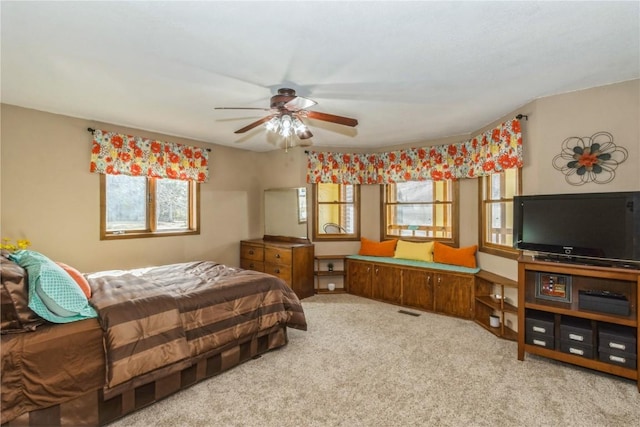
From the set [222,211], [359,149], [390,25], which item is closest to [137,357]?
[390,25]

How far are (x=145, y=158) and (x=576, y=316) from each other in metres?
4.91

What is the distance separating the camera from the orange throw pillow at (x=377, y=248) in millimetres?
4688

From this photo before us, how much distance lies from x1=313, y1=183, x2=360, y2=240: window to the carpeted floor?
83.5 inches

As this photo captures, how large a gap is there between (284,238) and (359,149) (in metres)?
1.97

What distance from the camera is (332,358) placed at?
2.71 metres

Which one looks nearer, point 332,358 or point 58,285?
point 58,285

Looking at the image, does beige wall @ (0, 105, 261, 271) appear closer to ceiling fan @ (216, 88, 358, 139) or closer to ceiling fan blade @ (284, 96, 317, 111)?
ceiling fan @ (216, 88, 358, 139)

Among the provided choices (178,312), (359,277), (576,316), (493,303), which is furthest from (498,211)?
(178,312)

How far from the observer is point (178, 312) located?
2.17 meters

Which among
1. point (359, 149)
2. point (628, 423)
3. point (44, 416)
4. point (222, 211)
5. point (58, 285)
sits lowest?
point (628, 423)

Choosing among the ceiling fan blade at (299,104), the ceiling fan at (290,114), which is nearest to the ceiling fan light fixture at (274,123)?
the ceiling fan at (290,114)

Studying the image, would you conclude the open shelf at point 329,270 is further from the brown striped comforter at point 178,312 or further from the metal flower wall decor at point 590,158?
the metal flower wall decor at point 590,158

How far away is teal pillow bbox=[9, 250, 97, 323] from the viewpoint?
5.68 ft

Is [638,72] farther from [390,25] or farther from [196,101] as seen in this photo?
[196,101]
